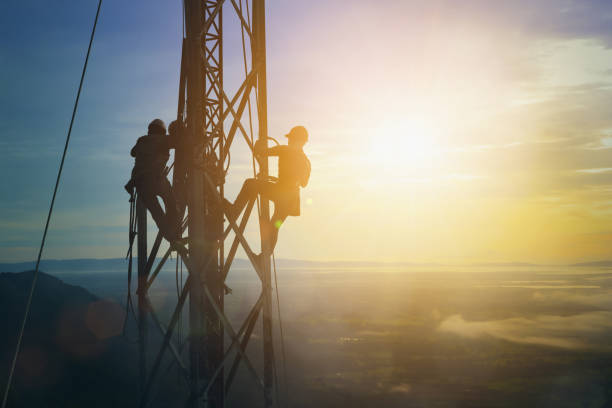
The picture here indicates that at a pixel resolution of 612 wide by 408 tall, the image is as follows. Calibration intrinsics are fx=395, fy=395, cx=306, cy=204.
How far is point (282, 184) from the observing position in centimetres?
725

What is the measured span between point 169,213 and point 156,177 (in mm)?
689

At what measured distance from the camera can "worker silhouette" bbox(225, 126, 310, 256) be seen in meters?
7.17

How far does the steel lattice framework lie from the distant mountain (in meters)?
69.8

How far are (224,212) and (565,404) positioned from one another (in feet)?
374

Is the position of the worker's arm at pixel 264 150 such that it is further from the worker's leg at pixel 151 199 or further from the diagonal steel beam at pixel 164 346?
the diagonal steel beam at pixel 164 346

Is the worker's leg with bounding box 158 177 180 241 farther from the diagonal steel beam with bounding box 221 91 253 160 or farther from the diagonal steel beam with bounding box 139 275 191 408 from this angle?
the diagonal steel beam with bounding box 221 91 253 160

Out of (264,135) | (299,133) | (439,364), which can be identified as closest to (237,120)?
(264,135)

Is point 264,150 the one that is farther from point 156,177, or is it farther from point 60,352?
point 60,352

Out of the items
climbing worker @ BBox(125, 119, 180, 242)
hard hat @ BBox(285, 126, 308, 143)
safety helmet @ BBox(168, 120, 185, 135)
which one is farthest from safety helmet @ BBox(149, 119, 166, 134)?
hard hat @ BBox(285, 126, 308, 143)

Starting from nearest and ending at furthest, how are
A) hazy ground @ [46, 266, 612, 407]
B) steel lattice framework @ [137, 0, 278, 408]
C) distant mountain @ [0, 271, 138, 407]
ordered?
steel lattice framework @ [137, 0, 278, 408] < distant mountain @ [0, 271, 138, 407] < hazy ground @ [46, 266, 612, 407]

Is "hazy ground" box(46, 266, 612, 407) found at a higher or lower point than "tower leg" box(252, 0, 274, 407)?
lower

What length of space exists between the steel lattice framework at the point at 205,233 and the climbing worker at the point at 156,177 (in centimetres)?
25

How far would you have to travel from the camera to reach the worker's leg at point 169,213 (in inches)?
277

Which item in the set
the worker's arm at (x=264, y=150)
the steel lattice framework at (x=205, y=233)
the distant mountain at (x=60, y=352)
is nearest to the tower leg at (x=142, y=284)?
the steel lattice framework at (x=205, y=233)
